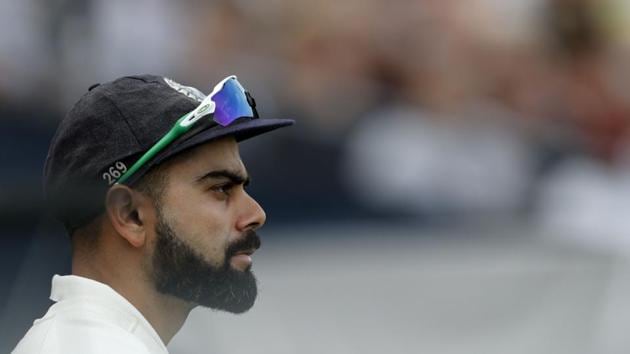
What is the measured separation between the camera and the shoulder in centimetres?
190

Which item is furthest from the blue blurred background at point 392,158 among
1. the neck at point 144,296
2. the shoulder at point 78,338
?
the shoulder at point 78,338

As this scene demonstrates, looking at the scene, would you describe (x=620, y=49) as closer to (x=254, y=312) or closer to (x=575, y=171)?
(x=575, y=171)

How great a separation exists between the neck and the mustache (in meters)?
0.12

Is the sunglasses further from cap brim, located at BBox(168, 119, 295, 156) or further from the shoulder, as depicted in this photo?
the shoulder

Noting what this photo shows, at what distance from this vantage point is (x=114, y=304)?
2051 millimetres

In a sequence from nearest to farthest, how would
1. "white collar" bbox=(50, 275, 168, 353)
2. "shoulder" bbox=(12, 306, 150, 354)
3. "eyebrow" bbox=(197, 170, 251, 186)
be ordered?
"shoulder" bbox=(12, 306, 150, 354)
"white collar" bbox=(50, 275, 168, 353)
"eyebrow" bbox=(197, 170, 251, 186)

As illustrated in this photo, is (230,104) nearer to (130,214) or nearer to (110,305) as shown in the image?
(130,214)

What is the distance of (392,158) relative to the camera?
5750 mm

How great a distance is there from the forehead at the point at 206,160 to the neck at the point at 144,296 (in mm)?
195

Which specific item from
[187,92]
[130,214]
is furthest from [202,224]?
[187,92]

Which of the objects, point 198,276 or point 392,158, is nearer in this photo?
point 198,276

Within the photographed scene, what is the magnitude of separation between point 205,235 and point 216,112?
0.67 ft

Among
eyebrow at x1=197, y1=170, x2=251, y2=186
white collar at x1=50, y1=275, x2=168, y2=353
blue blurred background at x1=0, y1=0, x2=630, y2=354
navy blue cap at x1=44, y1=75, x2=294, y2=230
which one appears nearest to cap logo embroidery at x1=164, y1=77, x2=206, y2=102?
navy blue cap at x1=44, y1=75, x2=294, y2=230

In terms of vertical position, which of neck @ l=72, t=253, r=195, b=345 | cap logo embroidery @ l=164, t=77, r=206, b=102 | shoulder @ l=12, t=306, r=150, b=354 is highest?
cap logo embroidery @ l=164, t=77, r=206, b=102
